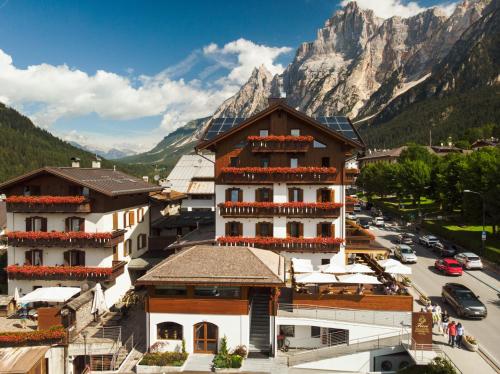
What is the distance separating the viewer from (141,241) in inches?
1656

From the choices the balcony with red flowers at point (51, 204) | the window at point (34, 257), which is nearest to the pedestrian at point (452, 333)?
the balcony with red flowers at point (51, 204)

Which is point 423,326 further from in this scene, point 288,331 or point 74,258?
point 74,258

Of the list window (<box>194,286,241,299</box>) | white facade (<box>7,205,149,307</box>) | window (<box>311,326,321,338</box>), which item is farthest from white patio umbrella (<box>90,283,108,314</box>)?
window (<box>311,326,321,338</box>)

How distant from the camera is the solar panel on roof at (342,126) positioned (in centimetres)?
3672

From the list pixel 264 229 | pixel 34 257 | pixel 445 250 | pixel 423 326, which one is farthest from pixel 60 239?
pixel 445 250

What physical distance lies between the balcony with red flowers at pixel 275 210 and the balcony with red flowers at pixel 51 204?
38.7 ft

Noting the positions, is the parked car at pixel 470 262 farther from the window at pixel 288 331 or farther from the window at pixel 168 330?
the window at pixel 168 330

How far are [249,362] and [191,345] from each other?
13.1ft

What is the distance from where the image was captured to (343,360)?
81.0 ft

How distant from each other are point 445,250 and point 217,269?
109 feet

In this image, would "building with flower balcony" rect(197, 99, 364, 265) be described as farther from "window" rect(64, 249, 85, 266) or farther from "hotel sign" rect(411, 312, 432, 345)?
"window" rect(64, 249, 85, 266)

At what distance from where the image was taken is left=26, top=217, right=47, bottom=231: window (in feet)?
115

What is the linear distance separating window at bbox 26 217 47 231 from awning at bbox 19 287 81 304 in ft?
19.2

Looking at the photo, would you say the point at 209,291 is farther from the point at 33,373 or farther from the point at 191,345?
the point at 33,373
